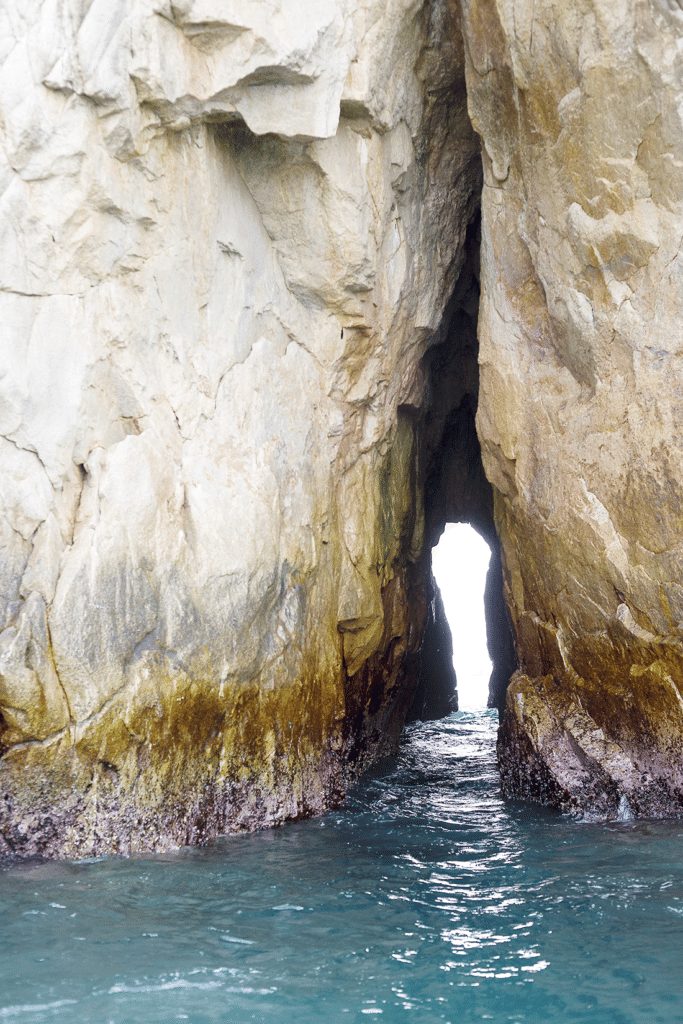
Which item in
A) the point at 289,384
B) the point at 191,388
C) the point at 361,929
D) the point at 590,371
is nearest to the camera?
the point at 361,929

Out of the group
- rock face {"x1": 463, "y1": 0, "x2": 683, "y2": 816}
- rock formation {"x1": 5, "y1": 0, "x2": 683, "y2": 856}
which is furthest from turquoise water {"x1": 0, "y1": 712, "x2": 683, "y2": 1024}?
rock face {"x1": 463, "y1": 0, "x2": 683, "y2": 816}

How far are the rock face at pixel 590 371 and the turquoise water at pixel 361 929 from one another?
2.93 ft

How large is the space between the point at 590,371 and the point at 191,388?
10.7ft

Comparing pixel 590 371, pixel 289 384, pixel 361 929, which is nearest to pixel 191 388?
pixel 289 384

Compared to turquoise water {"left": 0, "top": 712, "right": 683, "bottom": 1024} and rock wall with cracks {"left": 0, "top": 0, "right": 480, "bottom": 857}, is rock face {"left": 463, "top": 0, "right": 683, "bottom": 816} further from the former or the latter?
rock wall with cracks {"left": 0, "top": 0, "right": 480, "bottom": 857}

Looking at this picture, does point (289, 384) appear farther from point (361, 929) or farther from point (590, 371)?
point (361, 929)

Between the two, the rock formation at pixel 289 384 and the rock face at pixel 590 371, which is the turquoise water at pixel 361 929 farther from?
the rock face at pixel 590 371

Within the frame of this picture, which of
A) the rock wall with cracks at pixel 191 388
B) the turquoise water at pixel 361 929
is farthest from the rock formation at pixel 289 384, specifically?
the turquoise water at pixel 361 929

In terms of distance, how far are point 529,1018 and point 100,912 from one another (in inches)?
93.8

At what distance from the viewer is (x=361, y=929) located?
15.1 ft

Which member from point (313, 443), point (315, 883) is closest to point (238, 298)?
point (313, 443)

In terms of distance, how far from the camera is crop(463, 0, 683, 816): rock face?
6707mm

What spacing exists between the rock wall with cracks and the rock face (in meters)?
1.22

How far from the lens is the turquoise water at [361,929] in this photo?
375 cm
